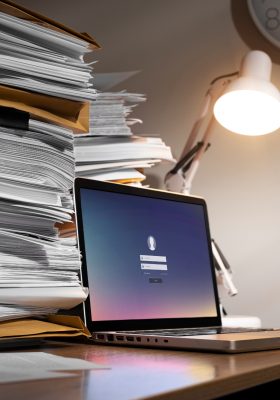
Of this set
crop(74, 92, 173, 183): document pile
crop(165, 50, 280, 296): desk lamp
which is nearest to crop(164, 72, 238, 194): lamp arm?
crop(165, 50, 280, 296): desk lamp

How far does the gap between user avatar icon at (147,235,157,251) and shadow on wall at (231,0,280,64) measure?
0.84 meters

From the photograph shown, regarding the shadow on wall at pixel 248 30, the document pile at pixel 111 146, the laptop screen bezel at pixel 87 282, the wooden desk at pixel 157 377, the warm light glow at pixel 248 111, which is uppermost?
the shadow on wall at pixel 248 30

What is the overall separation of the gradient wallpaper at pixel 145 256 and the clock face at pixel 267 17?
0.70 metres

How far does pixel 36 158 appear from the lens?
0.94 m

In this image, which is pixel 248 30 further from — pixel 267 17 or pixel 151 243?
pixel 151 243

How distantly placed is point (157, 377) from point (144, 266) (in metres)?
0.57

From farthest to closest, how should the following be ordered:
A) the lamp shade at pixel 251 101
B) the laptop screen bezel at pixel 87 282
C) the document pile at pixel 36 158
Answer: the lamp shade at pixel 251 101 → the laptop screen bezel at pixel 87 282 → the document pile at pixel 36 158

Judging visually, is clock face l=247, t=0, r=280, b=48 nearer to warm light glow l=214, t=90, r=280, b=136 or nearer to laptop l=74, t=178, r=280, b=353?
warm light glow l=214, t=90, r=280, b=136

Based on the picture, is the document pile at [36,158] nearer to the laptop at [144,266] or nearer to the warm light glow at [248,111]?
the laptop at [144,266]

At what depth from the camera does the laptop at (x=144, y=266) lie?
3.41ft

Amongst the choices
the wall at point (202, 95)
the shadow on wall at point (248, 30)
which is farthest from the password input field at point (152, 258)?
the shadow on wall at point (248, 30)

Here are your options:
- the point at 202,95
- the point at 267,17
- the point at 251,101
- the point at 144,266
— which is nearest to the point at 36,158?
the point at 144,266

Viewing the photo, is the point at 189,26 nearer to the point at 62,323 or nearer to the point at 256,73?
the point at 256,73

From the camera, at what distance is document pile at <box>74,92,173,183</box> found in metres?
1.27
